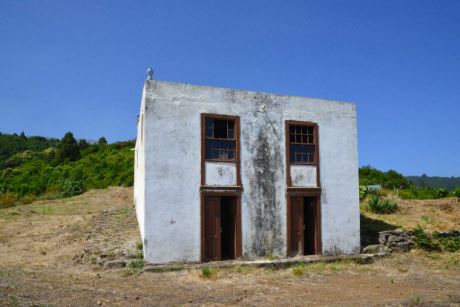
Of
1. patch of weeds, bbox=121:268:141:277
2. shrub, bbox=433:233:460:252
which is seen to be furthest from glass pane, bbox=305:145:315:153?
patch of weeds, bbox=121:268:141:277

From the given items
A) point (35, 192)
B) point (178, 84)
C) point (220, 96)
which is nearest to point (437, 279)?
point (220, 96)

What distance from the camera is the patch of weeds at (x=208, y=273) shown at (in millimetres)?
11031

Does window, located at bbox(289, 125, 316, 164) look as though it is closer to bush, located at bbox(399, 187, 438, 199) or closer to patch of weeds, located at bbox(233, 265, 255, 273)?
patch of weeds, located at bbox(233, 265, 255, 273)

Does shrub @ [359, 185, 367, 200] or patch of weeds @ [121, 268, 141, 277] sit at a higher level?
shrub @ [359, 185, 367, 200]

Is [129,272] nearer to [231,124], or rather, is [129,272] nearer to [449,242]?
[231,124]

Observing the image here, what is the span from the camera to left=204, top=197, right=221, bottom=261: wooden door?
12.7m

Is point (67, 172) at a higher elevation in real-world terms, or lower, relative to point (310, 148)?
higher

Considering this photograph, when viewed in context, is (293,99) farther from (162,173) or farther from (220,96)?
(162,173)

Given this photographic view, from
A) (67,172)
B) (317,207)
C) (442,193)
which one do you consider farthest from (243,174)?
(67,172)

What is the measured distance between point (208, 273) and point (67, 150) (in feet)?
128

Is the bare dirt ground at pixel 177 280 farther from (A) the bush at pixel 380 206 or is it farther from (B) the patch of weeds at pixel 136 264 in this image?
(A) the bush at pixel 380 206

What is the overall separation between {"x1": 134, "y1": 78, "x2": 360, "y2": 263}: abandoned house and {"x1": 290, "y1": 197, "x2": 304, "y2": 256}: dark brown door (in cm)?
3

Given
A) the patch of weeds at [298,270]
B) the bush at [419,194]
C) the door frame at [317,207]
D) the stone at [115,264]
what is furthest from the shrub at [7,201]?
the bush at [419,194]

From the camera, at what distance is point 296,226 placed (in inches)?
548
